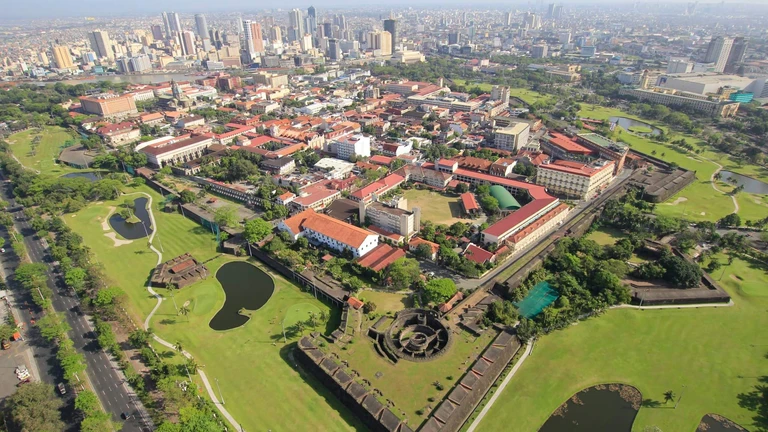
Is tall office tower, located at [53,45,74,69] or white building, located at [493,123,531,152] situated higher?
tall office tower, located at [53,45,74,69]

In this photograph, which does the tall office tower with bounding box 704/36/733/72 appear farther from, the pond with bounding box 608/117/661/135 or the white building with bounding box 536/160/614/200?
the white building with bounding box 536/160/614/200

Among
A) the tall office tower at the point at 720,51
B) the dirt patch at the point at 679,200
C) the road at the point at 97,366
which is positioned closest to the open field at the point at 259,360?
the road at the point at 97,366

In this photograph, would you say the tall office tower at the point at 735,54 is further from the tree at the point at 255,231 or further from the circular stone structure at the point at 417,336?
the tree at the point at 255,231

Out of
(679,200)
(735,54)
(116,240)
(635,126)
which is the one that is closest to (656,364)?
(679,200)

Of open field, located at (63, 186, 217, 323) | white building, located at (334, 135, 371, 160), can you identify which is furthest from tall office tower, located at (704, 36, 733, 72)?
open field, located at (63, 186, 217, 323)

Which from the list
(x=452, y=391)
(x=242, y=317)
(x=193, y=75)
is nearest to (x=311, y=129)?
(x=242, y=317)

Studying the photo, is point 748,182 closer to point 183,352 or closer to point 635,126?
point 635,126
